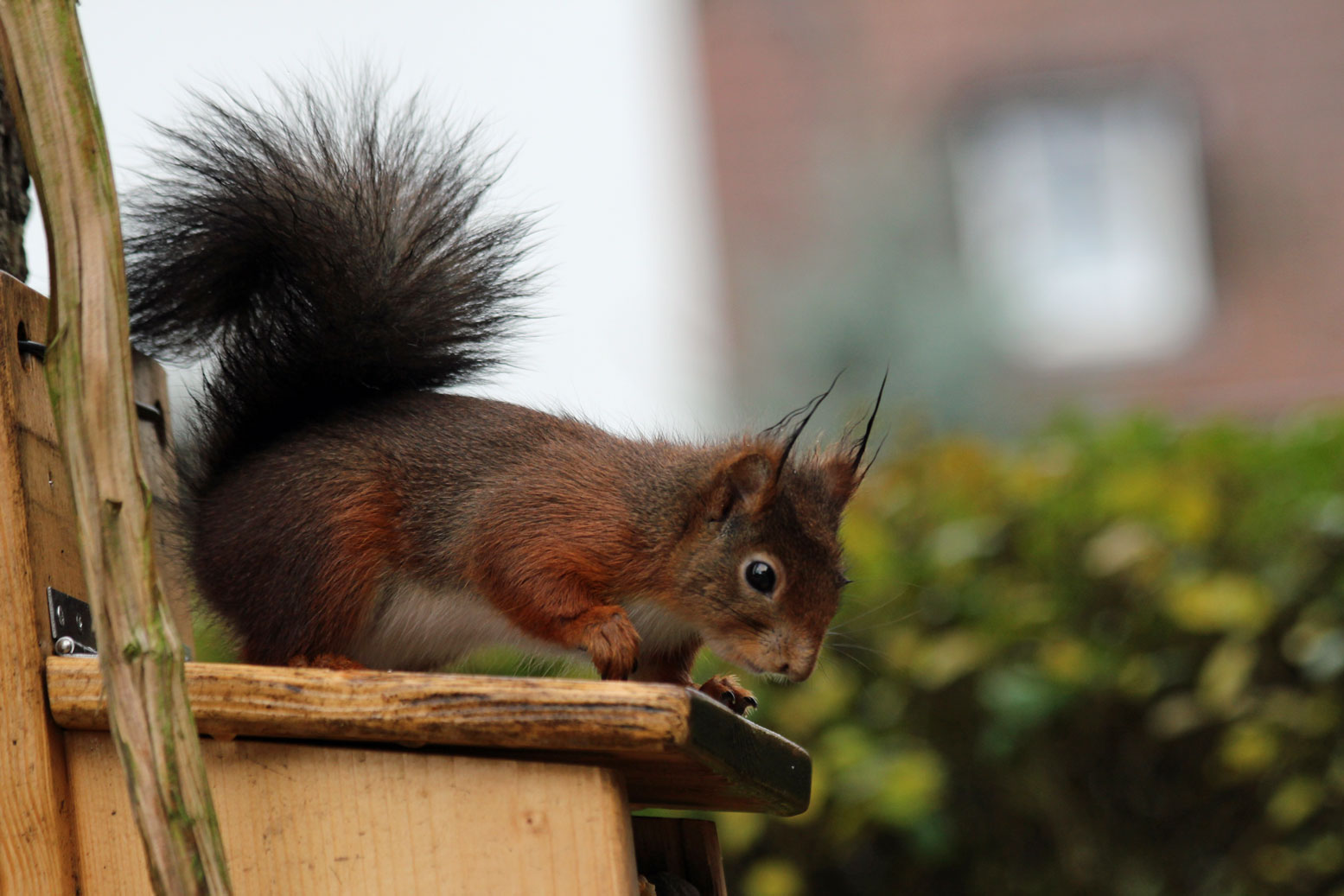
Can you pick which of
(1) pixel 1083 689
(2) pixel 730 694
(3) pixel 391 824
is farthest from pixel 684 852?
(1) pixel 1083 689

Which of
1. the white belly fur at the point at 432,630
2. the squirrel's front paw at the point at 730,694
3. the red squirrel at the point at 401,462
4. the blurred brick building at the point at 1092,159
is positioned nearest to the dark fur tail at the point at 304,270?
the red squirrel at the point at 401,462

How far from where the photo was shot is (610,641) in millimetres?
1587

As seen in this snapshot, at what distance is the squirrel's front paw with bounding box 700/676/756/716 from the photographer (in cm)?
184

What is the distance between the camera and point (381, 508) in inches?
67.9

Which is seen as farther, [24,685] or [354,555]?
[354,555]

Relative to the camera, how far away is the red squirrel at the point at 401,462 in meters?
1.70

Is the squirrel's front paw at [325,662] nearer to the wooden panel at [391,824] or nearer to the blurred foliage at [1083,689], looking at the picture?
the wooden panel at [391,824]

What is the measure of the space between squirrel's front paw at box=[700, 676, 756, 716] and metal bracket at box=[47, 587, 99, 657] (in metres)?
0.68

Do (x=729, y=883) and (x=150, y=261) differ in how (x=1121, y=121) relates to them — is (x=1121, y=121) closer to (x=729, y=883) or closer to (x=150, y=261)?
(x=729, y=883)

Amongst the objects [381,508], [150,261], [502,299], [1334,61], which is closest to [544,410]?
[502,299]

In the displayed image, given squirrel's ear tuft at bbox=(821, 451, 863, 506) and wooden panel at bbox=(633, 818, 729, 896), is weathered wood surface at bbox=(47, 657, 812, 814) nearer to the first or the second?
wooden panel at bbox=(633, 818, 729, 896)

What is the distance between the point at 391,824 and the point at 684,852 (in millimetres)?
583

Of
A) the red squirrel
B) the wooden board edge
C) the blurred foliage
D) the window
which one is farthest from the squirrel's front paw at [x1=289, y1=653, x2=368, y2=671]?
the window

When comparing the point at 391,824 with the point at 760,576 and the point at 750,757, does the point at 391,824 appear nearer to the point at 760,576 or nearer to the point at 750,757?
the point at 750,757
